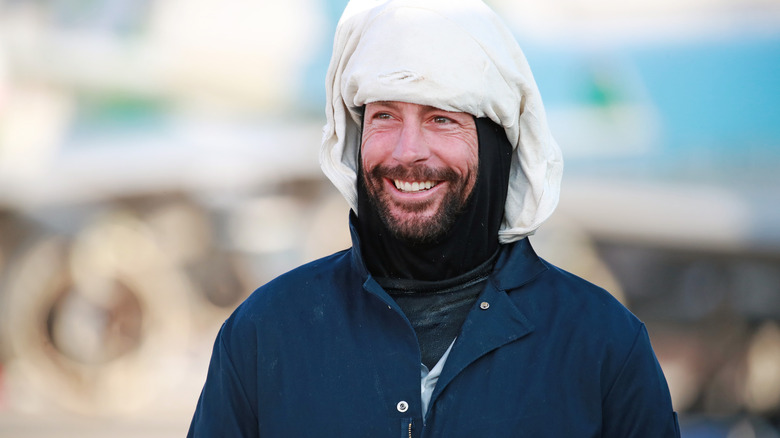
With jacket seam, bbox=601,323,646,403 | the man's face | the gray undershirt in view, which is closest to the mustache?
the man's face

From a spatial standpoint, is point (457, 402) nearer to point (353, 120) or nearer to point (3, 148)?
point (353, 120)

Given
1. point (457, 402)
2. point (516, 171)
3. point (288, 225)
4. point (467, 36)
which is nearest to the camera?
point (457, 402)

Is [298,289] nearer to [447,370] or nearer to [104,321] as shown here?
[447,370]

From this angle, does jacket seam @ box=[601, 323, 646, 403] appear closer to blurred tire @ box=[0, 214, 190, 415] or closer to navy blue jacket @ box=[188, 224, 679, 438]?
navy blue jacket @ box=[188, 224, 679, 438]

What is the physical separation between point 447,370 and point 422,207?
37 cm

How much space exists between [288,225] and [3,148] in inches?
61.9

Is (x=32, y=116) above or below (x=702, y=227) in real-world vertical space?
above

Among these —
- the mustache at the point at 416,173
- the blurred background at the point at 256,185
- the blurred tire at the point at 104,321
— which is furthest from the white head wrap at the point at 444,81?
the blurred tire at the point at 104,321

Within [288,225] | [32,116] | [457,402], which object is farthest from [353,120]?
[32,116]

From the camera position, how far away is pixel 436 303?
6.97 feet

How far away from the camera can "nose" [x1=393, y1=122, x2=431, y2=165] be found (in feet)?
6.72

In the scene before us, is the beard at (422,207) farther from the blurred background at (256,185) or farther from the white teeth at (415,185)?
the blurred background at (256,185)

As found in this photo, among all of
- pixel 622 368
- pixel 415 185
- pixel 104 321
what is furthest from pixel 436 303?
pixel 104 321

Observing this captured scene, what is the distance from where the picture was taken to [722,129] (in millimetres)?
4465
